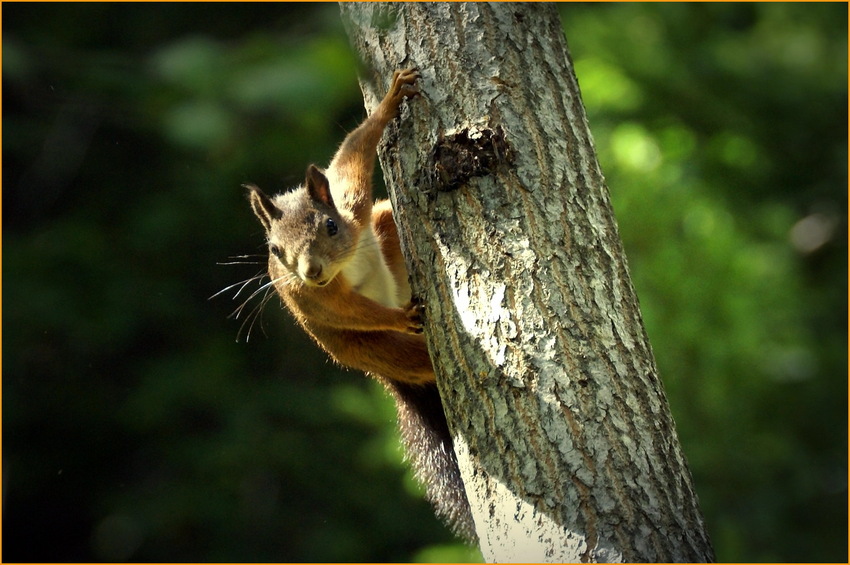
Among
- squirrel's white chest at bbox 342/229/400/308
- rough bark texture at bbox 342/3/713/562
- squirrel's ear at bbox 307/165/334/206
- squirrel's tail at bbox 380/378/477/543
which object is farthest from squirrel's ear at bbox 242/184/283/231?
rough bark texture at bbox 342/3/713/562

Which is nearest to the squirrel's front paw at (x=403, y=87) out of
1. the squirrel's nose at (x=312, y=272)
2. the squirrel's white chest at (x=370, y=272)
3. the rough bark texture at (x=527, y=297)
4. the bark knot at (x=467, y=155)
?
the rough bark texture at (x=527, y=297)

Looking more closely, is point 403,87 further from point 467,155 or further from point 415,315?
point 415,315

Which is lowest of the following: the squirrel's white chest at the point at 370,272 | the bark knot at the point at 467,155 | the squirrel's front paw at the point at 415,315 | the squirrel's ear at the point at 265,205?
the squirrel's front paw at the point at 415,315

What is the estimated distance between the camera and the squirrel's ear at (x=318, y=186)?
2871 millimetres

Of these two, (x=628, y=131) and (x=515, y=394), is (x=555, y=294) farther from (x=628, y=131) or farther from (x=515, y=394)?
(x=628, y=131)

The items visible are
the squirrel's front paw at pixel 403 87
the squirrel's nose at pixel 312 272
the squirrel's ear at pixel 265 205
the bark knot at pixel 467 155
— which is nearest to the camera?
the bark knot at pixel 467 155

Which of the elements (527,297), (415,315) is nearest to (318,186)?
(415,315)

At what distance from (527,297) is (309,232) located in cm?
100

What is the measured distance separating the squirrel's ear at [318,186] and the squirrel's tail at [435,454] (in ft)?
1.89

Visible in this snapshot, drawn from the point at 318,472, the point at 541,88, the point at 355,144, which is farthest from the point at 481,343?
the point at 318,472

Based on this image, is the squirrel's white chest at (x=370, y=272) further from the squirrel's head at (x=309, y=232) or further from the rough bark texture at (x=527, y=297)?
the rough bark texture at (x=527, y=297)

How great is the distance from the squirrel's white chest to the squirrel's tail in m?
0.27

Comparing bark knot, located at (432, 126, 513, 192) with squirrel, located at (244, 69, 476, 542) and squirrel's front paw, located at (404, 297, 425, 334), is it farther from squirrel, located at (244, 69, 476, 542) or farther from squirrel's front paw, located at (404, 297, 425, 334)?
squirrel, located at (244, 69, 476, 542)

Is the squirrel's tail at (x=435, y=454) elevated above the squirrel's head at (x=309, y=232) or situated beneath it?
situated beneath
